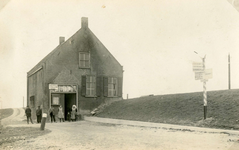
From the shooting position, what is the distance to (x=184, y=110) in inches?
796

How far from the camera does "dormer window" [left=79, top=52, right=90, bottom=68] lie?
27.2 m

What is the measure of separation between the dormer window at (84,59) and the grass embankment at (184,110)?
4480mm

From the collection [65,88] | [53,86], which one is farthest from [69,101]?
[53,86]

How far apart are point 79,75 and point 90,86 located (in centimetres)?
144

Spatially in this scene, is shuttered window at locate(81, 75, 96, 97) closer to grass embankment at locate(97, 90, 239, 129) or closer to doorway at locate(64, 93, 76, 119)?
doorway at locate(64, 93, 76, 119)

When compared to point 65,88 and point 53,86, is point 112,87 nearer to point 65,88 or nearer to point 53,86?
point 65,88

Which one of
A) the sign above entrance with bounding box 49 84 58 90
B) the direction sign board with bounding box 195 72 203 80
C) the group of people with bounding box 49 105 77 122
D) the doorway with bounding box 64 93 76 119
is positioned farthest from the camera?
the doorway with bounding box 64 93 76 119

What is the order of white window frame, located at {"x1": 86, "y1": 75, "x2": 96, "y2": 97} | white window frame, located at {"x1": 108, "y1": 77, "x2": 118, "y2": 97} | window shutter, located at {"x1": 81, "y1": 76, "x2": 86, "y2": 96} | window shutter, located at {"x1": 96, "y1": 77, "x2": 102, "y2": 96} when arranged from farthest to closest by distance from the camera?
white window frame, located at {"x1": 108, "y1": 77, "x2": 118, "y2": 97} < window shutter, located at {"x1": 96, "y1": 77, "x2": 102, "y2": 96} < white window frame, located at {"x1": 86, "y1": 75, "x2": 96, "y2": 97} < window shutter, located at {"x1": 81, "y1": 76, "x2": 86, "y2": 96}

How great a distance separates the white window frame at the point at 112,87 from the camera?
28625mm

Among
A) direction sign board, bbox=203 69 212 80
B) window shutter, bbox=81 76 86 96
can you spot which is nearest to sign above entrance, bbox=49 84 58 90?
window shutter, bbox=81 76 86 96

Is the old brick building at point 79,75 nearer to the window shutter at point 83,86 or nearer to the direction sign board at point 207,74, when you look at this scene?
the window shutter at point 83,86

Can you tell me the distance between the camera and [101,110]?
27656 mm

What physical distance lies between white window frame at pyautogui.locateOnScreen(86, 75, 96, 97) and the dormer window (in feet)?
3.62

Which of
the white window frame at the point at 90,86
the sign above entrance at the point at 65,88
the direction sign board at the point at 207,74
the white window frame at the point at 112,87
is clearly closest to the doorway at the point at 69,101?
the sign above entrance at the point at 65,88
